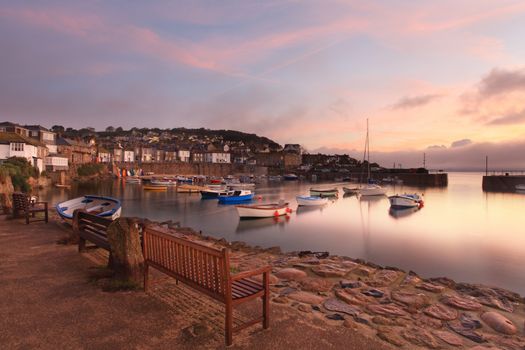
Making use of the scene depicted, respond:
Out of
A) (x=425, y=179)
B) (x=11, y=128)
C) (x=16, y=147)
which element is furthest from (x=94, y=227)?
(x=425, y=179)

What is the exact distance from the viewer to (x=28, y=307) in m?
5.66

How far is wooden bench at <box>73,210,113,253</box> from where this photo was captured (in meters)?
8.32

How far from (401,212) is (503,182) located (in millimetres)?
73495

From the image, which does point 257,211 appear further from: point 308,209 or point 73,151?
point 73,151

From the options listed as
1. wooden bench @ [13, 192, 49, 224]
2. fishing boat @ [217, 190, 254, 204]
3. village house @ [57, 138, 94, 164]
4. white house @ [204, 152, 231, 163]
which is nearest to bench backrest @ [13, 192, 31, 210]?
wooden bench @ [13, 192, 49, 224]

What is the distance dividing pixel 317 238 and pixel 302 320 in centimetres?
1788

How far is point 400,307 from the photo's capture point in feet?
22.9

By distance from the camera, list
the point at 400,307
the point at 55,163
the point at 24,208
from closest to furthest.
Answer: the point at 400,307 < the point at 24,208 < the point at 55,163

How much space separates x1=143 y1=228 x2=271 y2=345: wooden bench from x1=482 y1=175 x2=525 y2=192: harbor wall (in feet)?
337

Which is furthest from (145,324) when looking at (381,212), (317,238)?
(381,212)

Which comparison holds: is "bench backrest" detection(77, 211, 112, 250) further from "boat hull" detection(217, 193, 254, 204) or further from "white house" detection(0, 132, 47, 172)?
"white house" detection(0, 132, 47, 172)

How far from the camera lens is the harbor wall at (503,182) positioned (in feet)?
288

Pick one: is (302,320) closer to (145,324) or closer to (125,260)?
(145,324)

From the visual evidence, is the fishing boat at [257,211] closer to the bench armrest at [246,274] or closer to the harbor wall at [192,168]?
the bench armrest at [246,274]
